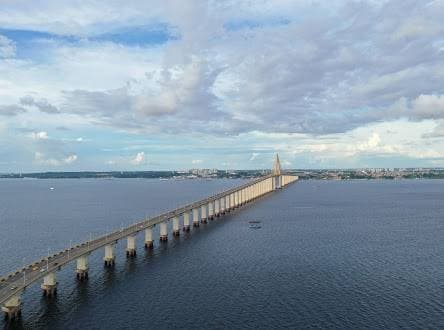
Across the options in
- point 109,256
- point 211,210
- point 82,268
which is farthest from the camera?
point 211,210

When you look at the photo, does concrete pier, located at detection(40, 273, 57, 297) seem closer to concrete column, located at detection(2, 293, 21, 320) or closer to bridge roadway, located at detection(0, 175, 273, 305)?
bridge roadway, located at detection(0, 175, 273, 305)

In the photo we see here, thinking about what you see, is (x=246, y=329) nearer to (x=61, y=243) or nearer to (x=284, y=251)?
(x=284, y=251)

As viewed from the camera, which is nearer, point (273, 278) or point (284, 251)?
point (273, 278)

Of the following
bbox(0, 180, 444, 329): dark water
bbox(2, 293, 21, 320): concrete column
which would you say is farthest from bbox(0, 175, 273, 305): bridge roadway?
bbox(0, 180, 444, 329): dark water

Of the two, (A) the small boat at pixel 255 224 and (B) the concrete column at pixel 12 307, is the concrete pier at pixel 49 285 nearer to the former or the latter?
(B) the concrete column at pixel 12 307

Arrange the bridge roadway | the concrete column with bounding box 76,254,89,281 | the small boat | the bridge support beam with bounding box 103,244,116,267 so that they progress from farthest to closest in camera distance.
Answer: the small boat
the bridge support beam with bounding box 103,244,116,267
the concrete column with bounding box 76,254,89,281
the bridge roadway

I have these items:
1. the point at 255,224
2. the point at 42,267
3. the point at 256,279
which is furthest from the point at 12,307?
the point at 255,224

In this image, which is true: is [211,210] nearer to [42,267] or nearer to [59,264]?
[59,264]

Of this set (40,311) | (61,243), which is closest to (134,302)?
(40,311)

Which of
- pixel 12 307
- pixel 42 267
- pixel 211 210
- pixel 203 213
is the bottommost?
pixel 12 307
